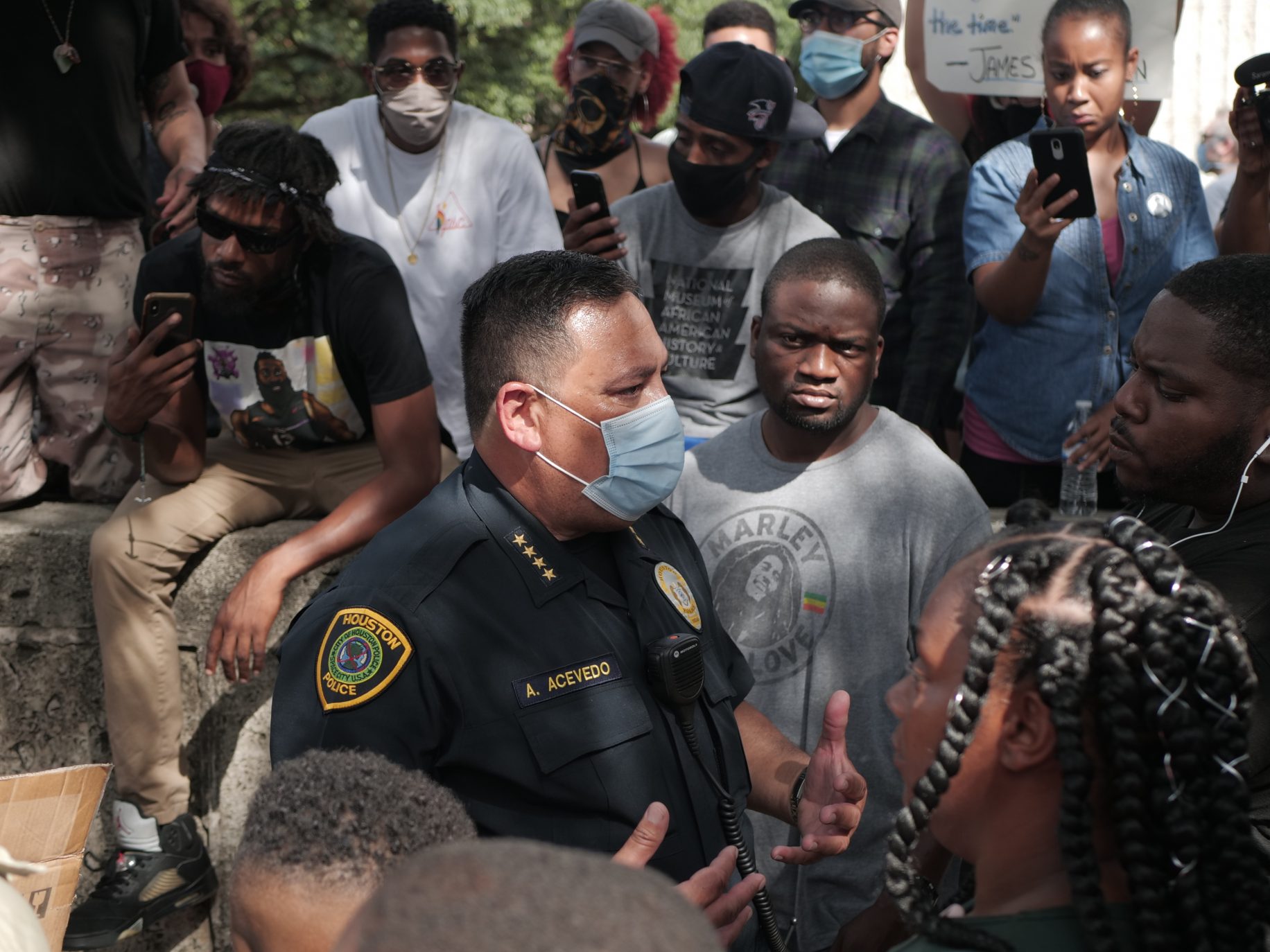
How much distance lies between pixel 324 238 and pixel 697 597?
78.6 inches

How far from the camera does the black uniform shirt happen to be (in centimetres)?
233

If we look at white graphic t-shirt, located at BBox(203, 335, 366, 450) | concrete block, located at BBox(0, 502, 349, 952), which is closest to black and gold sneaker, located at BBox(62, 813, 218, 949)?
concrete block, located at BBox(0, 502, 349, 952)

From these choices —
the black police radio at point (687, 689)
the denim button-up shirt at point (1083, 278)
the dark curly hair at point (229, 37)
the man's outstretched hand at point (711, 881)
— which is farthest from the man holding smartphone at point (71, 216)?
the man's outstretched hand at point (711, 881)

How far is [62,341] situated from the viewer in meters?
4.59

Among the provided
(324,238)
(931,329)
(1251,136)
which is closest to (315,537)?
(324,238)

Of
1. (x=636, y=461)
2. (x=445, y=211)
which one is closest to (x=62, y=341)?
(x=445, y=211)

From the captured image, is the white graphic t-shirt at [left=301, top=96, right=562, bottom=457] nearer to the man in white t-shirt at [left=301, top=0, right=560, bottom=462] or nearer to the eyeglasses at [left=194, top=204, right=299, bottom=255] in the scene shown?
the man in white t-shirt at [left=301, top=0, right=560, bottom=462]

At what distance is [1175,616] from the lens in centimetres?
167

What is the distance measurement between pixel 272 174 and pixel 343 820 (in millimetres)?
2779

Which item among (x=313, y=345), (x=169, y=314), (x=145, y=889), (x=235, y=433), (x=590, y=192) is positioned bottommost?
(x=145, y=889)

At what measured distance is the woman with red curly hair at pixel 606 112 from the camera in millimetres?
5590

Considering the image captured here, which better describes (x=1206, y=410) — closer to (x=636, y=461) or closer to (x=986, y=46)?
(x=636, y=461)

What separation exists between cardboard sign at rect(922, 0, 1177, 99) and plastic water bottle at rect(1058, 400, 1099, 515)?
1.49 m

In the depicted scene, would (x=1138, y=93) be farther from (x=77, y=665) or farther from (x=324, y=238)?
(x=77, y=665)
